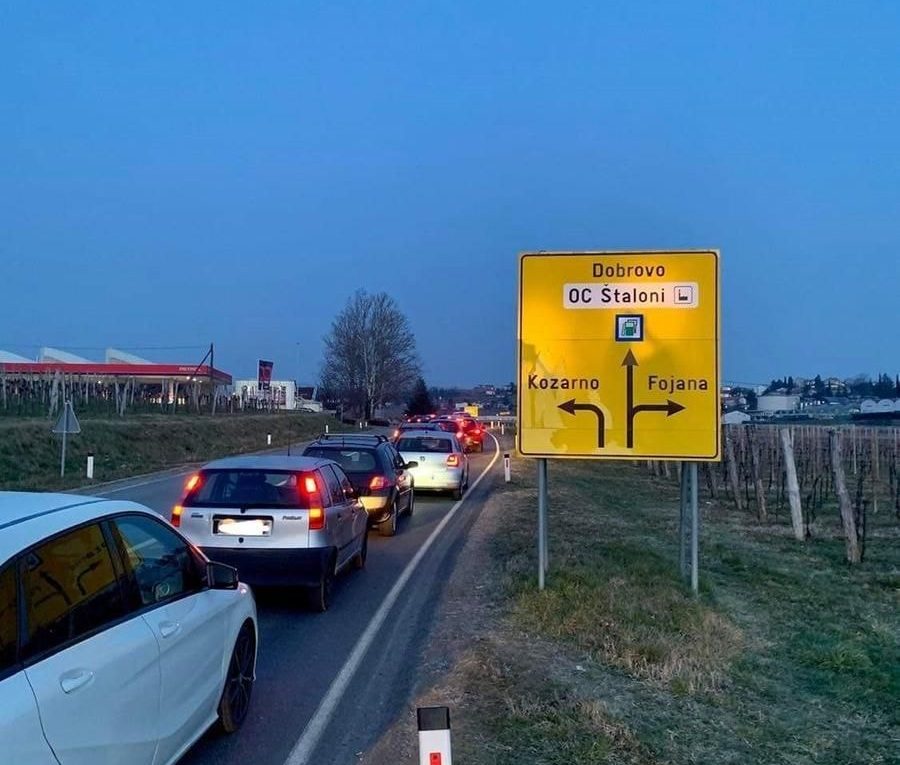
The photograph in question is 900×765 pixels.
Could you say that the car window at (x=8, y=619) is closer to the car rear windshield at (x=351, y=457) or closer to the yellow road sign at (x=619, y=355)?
the yellow road sign at (x=619, y=355)

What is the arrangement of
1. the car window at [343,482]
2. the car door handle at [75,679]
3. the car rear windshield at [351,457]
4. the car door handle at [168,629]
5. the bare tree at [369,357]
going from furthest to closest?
the bare tree at [369,357] → the car rear windshield at [351,457] → the car window at [343,482] → the car door handle at [168,629] → the car door handle at [75,679]

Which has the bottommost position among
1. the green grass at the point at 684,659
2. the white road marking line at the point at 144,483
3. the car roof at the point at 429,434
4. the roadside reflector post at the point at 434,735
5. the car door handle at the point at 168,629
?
the green grass at the point at 684,659

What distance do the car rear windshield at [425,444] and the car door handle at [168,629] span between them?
1697cm

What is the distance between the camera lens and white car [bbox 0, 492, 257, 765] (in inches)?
135

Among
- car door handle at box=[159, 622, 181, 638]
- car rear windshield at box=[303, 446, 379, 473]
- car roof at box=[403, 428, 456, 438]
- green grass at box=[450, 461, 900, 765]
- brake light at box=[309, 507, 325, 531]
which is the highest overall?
car roof at box=[403, 428, 456, 438]

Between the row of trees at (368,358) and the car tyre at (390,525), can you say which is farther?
the row of trees at (368,358)

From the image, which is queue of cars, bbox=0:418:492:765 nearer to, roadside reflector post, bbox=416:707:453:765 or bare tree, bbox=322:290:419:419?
roadside reflector post, bbox=416:707:453:765

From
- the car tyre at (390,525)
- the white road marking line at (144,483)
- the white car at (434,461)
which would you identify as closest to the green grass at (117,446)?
the white road marking line at (144,483)

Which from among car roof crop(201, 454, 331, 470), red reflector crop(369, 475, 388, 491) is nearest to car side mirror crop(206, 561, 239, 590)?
car roof crop(201, 454, 331, 470)

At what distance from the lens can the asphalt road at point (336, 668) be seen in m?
5.80

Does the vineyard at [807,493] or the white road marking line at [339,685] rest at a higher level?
the vineyard at [807,493]

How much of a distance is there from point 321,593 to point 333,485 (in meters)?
1.42

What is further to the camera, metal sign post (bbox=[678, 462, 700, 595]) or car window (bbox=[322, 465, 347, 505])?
metal sign post (bbox=[678, 462, 700, 595])

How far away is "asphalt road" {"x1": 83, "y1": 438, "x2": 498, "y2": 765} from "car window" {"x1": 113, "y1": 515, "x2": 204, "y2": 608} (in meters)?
1.16
